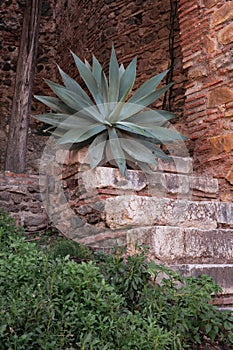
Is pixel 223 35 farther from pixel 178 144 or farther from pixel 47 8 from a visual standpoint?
pixel 47 8

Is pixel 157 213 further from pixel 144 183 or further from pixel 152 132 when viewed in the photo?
pixel 152 132

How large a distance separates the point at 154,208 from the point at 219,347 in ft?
3.59


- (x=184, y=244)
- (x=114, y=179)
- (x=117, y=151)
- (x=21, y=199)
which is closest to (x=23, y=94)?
(x=21, y=199)

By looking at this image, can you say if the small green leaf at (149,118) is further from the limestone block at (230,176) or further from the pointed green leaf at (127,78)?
the limestone block at (230,176)

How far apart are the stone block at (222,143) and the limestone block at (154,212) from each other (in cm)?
93

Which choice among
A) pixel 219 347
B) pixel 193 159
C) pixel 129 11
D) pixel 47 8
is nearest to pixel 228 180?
pixel 193 159

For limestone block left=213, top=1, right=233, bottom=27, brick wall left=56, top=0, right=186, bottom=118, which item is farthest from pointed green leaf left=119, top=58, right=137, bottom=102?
brick wall left=56, top=0, right=186, bottom=118

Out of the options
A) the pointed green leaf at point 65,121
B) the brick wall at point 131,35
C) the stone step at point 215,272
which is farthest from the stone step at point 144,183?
the brick wall at point 131,35

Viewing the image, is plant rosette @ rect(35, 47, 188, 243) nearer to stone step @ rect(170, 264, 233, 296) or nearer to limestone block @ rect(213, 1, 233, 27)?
limestone block @ rect(213, 1, 233, 27)

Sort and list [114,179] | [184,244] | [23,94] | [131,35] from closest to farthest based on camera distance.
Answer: [184,244] < [114,179] < [23,94] < [131,35]

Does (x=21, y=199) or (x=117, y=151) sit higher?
(x=117, y=151)

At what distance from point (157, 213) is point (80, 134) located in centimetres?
96

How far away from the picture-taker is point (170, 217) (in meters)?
3.51

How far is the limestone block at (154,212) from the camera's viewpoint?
3.46 meters
